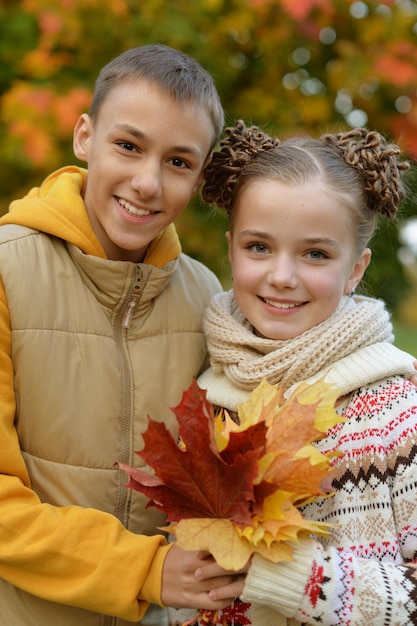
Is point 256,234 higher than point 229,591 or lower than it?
higher

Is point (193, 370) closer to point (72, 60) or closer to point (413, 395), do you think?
point (413, 395)

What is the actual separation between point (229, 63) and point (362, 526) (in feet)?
11.8

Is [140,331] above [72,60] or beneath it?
beneath

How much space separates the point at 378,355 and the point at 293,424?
501mm

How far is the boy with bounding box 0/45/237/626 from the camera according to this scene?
7.29ft

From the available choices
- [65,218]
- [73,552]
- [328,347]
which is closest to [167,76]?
[65,218]

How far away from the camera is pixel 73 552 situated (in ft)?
7.26

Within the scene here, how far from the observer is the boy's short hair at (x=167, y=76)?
8.16 feet

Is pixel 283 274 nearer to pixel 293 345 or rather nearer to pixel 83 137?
pixel 293 345

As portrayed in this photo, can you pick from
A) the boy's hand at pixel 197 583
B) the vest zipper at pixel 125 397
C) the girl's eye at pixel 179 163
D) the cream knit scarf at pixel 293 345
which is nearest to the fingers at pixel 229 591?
the boy's hand at pixel 197 583

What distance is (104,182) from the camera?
99.1 inches

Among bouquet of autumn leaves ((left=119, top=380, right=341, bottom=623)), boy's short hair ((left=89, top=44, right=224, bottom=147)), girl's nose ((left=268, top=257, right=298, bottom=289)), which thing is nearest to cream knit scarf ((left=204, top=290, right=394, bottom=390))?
girl's nose ((left=268, top=257, right=298, bottom=289))

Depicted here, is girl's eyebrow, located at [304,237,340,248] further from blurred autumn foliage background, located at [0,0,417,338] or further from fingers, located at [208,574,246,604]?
blurred autumn foliage background, located at [0,0,417,338]

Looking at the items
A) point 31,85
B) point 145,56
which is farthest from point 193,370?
point 31,85
